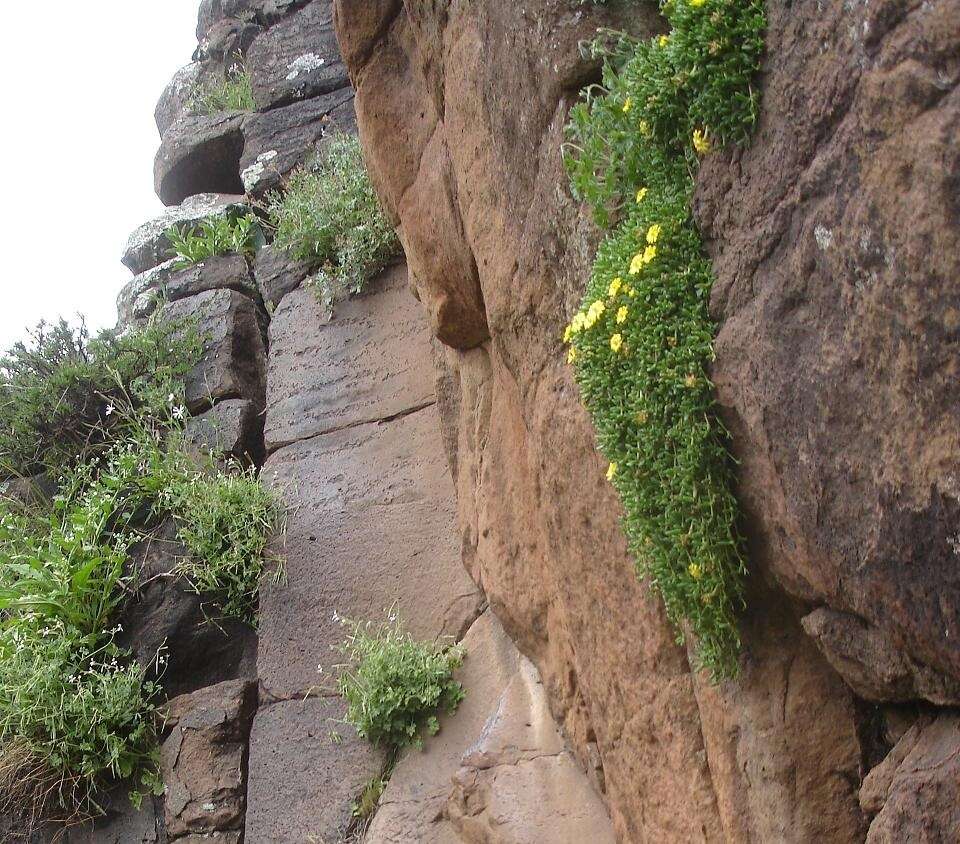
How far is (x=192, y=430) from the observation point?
655cm

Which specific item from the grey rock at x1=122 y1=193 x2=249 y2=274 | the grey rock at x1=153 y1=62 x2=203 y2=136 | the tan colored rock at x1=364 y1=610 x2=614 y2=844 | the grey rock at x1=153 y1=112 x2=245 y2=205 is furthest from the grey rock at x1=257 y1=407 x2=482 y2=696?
the grey rock at x1=153 y1=62 x2=203 y2=136

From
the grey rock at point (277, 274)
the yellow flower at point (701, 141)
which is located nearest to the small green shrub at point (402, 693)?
the yellow flower at point (701, 141)

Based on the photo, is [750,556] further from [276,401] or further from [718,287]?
[276,401]

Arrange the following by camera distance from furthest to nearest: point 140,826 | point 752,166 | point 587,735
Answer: point 140,826, point 587,735, point 752,166

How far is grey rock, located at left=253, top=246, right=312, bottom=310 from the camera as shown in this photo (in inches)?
278

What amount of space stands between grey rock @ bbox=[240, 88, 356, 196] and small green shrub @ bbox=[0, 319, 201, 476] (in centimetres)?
149

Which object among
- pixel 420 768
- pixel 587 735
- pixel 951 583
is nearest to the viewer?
pixel 951 583

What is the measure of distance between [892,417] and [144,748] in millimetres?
4477

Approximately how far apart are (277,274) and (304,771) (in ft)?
11.6

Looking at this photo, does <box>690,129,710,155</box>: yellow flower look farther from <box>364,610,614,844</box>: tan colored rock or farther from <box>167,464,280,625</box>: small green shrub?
<box>167,464,280,625</box>: small green shrub

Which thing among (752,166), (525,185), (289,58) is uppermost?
(289,58)

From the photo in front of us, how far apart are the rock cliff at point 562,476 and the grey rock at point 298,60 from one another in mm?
1921

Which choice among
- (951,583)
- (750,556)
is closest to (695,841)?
(750,556)

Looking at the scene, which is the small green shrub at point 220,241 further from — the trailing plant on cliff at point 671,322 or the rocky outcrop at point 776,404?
the trailing plant on cliff at point 671,322
